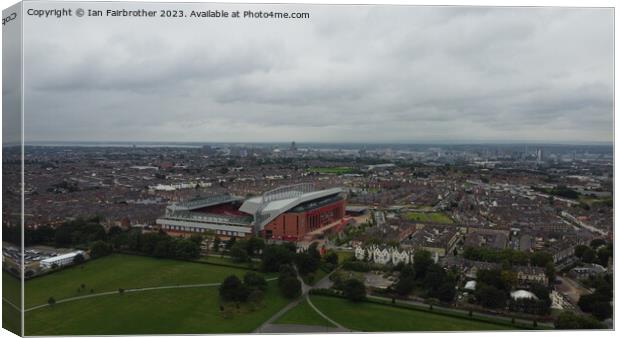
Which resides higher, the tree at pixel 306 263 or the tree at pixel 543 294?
the tree at pixel 306 263

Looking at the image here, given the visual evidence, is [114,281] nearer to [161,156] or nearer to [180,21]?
[161,156]

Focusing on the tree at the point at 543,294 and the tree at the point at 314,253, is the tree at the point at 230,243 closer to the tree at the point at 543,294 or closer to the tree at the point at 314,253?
the tree at the point at 314,253

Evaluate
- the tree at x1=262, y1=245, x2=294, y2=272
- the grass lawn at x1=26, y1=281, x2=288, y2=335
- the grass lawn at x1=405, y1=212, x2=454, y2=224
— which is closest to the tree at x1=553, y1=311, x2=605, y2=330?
the grass lawn at x1=405, y1=212, x2=454, y2=224

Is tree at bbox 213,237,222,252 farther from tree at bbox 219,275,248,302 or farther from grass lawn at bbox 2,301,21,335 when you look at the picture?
grass lawn at bbox 2,301,21,335

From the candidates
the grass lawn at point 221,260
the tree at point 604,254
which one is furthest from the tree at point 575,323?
the grass lawn at point 221,260

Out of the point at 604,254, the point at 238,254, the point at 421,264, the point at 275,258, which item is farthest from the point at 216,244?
the point at 604,254
